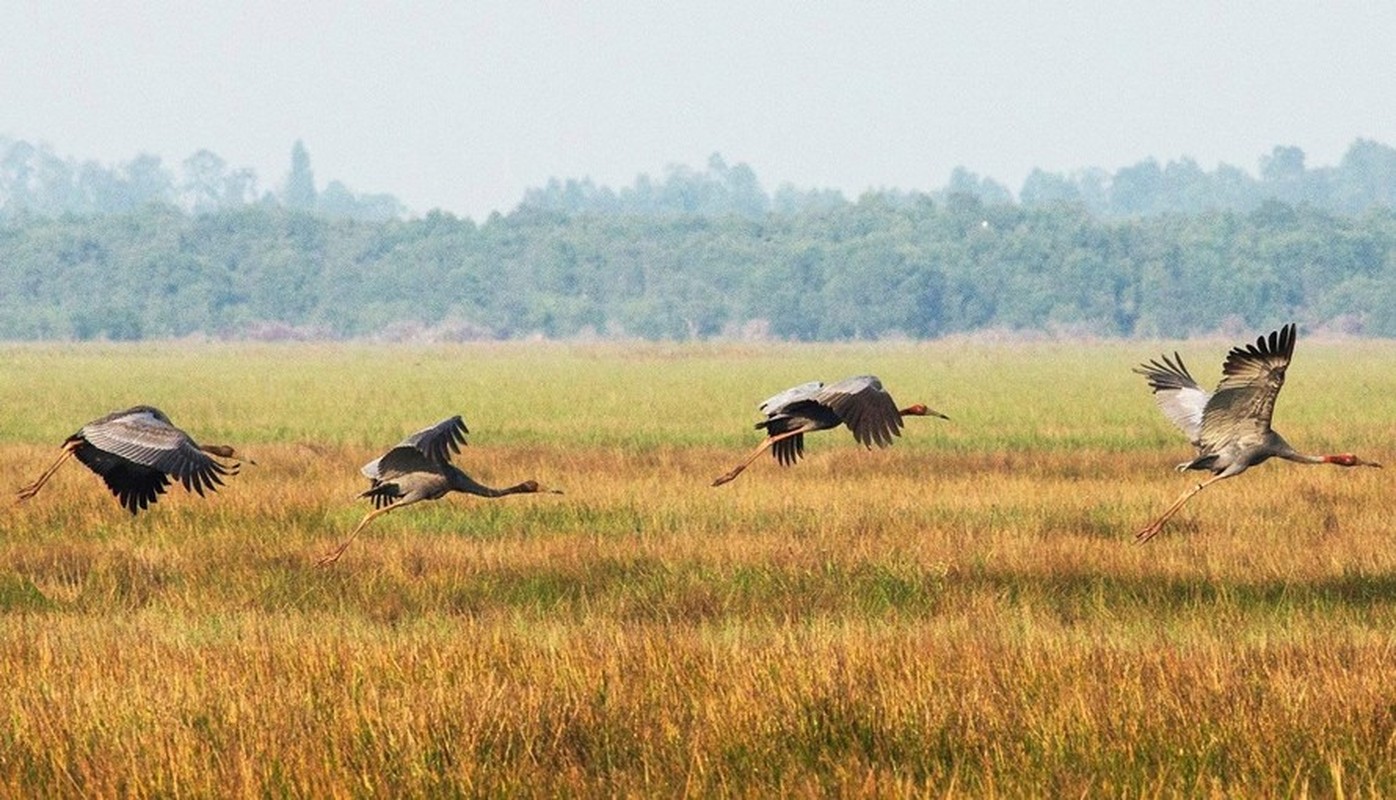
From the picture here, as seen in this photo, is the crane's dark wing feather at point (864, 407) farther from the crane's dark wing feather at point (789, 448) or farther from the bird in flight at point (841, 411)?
the crane's dark wing feather at point (789, 448)

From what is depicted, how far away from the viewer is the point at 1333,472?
20.0 metres

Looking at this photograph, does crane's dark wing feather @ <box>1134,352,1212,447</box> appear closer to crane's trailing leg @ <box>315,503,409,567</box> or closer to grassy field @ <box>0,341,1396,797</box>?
grassy field @ <box>0,341,1396,797</box>

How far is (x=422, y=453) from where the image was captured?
38.3ft

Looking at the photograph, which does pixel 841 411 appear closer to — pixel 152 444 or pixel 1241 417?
pixel 1241 417

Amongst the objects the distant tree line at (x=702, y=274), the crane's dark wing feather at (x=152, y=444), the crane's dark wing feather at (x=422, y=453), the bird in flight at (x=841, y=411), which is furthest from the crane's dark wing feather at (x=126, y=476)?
the distant tree line at (x=702, y=274)

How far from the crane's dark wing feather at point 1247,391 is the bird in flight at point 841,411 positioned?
154 centimetres

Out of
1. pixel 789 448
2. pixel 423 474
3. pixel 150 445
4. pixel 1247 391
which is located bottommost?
pixel 789 448

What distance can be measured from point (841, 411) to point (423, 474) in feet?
7.87

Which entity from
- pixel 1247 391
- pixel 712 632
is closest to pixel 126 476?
pixel 712 632

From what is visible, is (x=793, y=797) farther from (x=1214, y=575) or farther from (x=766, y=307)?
(x=766, y=307)

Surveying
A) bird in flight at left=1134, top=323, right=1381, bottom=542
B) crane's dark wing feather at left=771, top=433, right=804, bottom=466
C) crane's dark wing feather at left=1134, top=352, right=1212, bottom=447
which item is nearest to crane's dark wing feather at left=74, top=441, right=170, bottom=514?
crane's dark wing feather at left=771, top=433, right=804, bottom=466

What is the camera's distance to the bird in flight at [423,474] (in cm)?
1175

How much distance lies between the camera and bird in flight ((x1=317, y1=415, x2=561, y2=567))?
1175 cm

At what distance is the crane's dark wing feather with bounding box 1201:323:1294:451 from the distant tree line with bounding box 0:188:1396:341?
97067 millimetres
